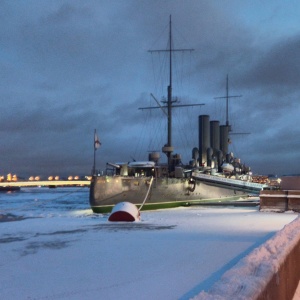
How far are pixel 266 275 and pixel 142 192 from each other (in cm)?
2742

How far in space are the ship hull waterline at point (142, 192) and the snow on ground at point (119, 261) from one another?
13653 mm

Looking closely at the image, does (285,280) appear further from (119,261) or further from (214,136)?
(214,136)

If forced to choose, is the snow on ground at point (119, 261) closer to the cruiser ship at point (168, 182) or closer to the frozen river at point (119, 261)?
the frozen river at point (119, 261)

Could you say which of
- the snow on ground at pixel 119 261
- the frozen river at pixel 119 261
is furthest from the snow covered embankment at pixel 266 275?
the frozen river at pixel 119 261

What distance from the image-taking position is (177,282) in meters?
7.70

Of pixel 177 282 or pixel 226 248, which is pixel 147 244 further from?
pixel 177 282

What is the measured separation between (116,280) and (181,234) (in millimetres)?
7354

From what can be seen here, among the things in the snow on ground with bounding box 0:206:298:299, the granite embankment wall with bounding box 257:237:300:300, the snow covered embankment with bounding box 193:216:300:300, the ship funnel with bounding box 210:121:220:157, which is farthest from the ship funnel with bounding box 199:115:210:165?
the granite embankment wall with bounding box 257:237:300:300

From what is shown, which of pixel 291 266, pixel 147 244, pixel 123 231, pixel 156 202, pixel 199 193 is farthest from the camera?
pixel 199 193

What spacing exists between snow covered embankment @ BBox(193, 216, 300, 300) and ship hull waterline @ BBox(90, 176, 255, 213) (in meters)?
23.1

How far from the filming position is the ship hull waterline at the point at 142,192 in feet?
98.8

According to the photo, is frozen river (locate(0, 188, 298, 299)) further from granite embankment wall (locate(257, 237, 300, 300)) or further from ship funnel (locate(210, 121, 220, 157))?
ship funnel (locate(210, 121, 220, 157))

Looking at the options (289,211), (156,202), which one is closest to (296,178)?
(289,211)

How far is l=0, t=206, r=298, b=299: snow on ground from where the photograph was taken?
7.21 meters
